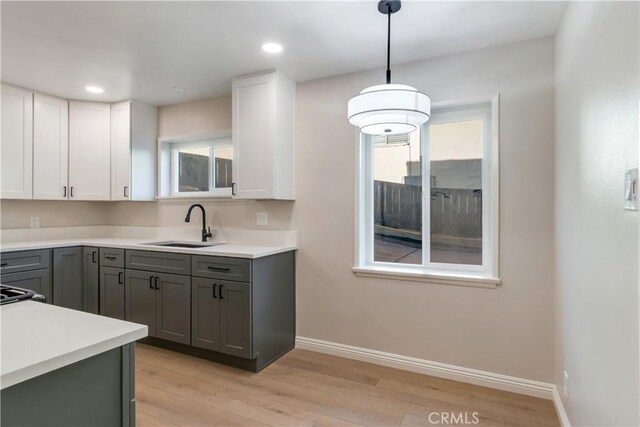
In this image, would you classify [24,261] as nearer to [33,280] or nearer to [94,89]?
[33,280]

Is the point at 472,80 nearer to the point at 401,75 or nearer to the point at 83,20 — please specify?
the point at 401,75

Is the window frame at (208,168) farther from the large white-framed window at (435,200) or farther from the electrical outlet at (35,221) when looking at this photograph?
the large white-framed window at (435,200)

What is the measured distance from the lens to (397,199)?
2900 mm

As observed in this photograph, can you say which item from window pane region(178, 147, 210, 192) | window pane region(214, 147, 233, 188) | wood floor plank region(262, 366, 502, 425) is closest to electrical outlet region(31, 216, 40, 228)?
window pane region(178, 147, 210, 192)

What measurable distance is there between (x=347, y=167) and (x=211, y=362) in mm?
1967

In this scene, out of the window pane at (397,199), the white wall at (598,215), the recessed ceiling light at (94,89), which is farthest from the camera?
the recessed ceiling light at (94,89)

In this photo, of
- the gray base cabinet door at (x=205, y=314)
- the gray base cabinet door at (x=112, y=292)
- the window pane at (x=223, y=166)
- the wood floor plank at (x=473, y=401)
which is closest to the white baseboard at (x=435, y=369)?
the wood floor plank at (x=473, y=401)

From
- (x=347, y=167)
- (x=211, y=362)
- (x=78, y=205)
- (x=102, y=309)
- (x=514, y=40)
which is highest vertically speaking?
(x=514, y=40)

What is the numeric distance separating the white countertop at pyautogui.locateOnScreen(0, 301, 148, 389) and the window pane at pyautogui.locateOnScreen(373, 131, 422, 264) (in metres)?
2.20

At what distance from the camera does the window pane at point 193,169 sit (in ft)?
12.4

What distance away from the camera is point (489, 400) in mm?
2268

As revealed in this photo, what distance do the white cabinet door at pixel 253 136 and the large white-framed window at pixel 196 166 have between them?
53cm

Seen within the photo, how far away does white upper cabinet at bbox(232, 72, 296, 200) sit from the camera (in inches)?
114

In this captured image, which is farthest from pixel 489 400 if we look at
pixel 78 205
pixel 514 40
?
pixel 78 205
